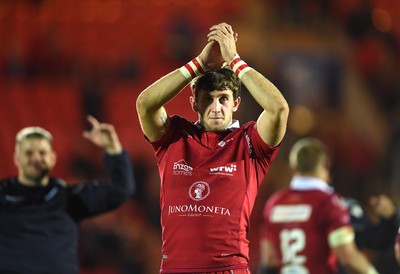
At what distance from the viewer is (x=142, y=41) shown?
41.8 feet

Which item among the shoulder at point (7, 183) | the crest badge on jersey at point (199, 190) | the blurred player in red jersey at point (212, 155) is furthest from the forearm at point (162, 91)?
the shoulder at point (7, 183)

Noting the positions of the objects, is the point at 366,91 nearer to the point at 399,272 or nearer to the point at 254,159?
the point at 399,272

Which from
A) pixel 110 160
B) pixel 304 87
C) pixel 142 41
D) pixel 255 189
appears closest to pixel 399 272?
pixel 110 160

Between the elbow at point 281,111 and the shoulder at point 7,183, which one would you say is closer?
the elbow at point 281,111

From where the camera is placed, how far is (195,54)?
12.1 metres

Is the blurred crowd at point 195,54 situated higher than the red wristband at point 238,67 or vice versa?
the blurred crowd at point 195,54

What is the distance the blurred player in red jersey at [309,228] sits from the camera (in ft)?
17.0

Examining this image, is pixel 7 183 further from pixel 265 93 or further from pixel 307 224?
pixel 265 93

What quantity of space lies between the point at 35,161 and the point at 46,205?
321 millimetres

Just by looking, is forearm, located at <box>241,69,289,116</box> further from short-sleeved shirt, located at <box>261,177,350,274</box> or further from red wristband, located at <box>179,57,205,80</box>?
short-sleeved shirt, located at <box>261,177,350,274</box>

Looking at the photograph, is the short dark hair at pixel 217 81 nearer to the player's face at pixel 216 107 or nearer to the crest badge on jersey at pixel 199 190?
the player's face at pixel 216 107

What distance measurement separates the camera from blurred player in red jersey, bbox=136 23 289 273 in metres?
3.37

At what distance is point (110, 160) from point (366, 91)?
303 inches

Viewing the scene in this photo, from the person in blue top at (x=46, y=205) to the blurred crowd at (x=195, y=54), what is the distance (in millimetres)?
5081
